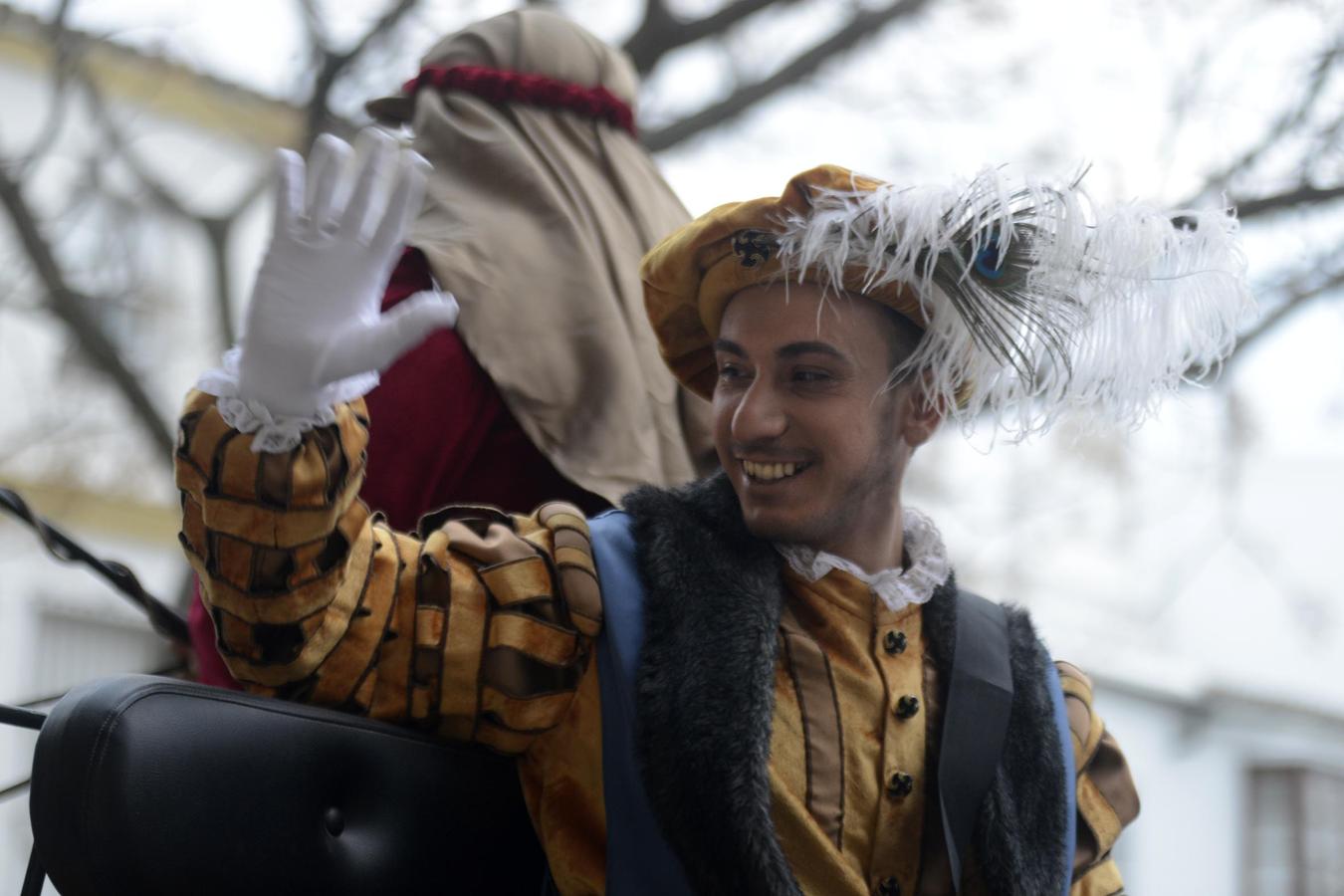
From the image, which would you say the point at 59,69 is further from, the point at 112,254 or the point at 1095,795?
the point at 1095,795

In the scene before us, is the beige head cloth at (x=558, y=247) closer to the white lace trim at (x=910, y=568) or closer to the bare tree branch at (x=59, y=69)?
the white lace trim at (x=910, y=568)

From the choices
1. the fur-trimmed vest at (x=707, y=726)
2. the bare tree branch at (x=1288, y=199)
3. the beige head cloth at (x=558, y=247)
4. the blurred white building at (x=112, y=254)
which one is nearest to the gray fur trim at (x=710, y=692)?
the fur-trimmed vest at (x=707, y=726)

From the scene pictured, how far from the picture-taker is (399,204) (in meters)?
1.51

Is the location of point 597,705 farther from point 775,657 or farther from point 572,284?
point 572,284

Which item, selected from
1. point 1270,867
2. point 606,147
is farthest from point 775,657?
point 1270,867

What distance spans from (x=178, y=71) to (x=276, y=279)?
3.18 meters

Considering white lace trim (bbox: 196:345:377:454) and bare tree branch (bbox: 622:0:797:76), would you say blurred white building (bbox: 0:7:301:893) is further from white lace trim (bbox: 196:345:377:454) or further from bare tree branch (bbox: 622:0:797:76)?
white lace trim (bbox: 196:345:377:454)

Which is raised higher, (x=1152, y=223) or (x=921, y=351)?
(x=1152, y=223)

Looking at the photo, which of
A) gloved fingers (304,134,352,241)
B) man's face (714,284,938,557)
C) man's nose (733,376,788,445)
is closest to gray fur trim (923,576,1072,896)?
man's face (714,284,938,557)

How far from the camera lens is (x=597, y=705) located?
1810 mm

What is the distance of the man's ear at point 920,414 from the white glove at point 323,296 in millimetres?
666

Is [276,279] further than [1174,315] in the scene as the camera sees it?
No

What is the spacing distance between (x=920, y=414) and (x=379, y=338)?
747 mm

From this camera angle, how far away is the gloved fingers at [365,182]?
1486mm
